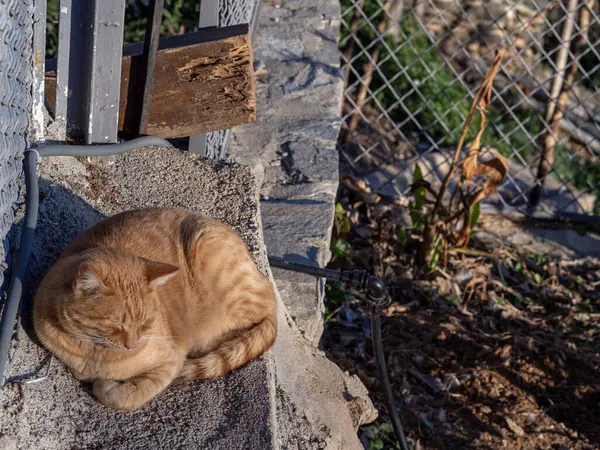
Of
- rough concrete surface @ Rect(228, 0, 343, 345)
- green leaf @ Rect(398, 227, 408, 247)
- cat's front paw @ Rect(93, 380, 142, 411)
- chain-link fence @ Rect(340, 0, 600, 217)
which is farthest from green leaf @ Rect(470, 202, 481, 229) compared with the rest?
cat's front paw @ Rect(93, 380, 142, 411)

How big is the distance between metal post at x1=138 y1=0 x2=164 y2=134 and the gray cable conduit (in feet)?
0.55

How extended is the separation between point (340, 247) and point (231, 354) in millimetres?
2083

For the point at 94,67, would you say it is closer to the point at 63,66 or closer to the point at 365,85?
the point at 63,66

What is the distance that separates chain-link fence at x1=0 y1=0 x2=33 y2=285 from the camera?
82.9 inches

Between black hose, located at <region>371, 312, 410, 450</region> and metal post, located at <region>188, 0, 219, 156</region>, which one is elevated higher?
metal post, located at <region>188, 0, 219, 156</region>

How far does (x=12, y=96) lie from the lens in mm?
2236

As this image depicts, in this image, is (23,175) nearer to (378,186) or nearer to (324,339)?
(324,339)

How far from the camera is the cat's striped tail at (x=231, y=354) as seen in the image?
2258 millimetres

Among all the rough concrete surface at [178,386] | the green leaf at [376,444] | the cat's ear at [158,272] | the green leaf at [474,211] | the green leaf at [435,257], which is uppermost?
the cat's ear at [158,272]

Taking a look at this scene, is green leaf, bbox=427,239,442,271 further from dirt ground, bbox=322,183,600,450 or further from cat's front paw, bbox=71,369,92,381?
cat's front paw, bbox=71,369,92,381

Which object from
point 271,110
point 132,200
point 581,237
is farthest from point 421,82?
point 132,200

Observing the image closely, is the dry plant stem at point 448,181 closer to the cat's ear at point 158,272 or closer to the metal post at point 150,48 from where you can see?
the metal post at point 150,48

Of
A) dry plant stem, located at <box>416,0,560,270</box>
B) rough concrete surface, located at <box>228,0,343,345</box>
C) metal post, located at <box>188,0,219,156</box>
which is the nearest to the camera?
metal post, located at <box>188,0,219,156</box>

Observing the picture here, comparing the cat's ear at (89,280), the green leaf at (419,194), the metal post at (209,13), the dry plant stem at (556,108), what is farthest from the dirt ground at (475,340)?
the cat's ear at (89,280)
